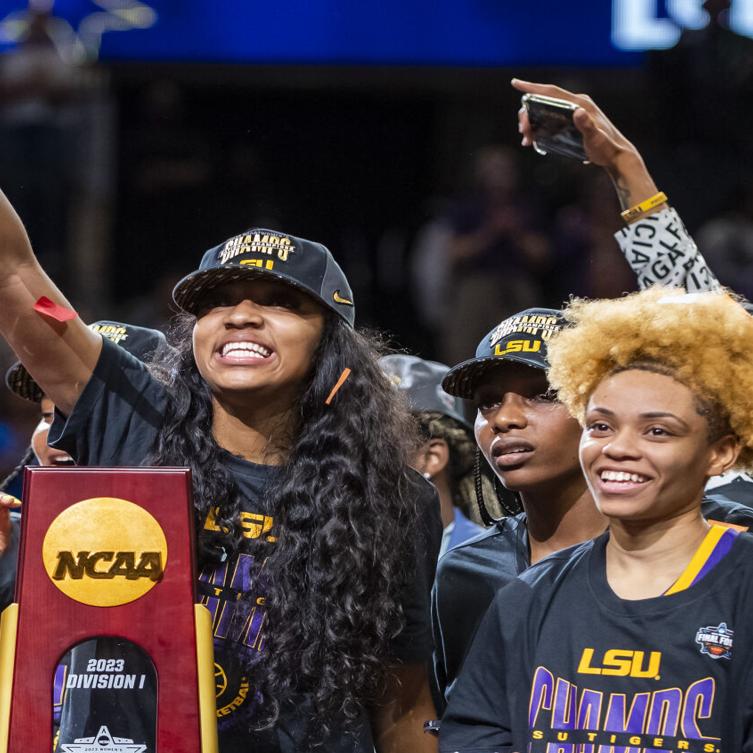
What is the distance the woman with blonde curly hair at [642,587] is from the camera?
2.12 m

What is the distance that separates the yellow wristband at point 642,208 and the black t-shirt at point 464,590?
743 mm

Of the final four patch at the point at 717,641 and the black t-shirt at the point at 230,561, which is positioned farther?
the black t-shirt at the point at 230,561

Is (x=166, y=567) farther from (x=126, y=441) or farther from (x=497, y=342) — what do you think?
(x=497, y=342)

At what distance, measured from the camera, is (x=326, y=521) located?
270 centimetres

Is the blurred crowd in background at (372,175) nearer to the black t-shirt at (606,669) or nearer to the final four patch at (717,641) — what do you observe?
the black t-shirt at (606,669)

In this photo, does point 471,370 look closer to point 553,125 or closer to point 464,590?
point 464,590

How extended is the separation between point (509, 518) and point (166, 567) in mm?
1075

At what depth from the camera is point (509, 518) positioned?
3148 mm

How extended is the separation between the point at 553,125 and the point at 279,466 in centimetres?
117

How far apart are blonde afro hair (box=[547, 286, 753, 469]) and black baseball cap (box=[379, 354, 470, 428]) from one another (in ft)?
5.30

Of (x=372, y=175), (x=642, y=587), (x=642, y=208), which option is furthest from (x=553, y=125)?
(x=372, y=175)

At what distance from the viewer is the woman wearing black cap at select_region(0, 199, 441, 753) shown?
2535 mm

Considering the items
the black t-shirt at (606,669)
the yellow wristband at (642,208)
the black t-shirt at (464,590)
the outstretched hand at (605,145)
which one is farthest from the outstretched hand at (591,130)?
the black t-shirt at (606,669)

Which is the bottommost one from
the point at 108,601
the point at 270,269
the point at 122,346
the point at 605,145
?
the point at 108,601
